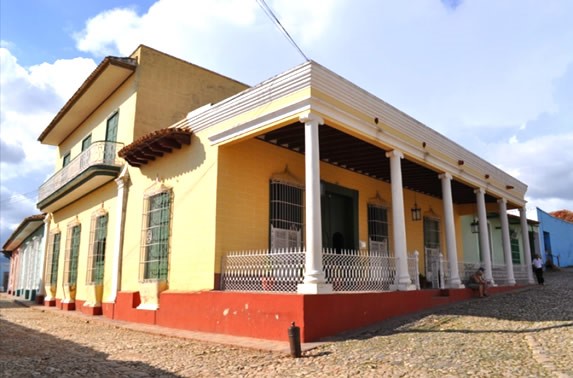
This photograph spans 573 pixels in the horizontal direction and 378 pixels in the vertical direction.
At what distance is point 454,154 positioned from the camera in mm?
11359

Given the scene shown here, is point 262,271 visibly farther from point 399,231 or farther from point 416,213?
point 416,213

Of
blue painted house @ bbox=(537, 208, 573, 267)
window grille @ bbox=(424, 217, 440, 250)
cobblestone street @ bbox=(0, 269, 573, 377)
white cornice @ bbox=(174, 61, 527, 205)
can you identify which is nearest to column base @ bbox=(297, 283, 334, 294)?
cobblestone street @ bbox=(0, 269, 573, 377)

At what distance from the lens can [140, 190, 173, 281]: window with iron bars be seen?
31.1 feet

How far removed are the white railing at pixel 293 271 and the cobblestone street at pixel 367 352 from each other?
81 centimetres

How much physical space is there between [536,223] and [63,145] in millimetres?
20289

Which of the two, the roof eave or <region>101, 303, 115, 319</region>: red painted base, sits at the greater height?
the roof eave

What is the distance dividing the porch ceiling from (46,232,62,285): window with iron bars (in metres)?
10.4

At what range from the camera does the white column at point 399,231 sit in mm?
8375

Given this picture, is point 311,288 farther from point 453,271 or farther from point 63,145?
point 63,145

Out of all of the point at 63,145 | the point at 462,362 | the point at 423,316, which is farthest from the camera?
the point at 63,145

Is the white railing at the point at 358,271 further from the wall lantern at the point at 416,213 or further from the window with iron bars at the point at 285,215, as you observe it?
the wall lantern at the point at 416,213

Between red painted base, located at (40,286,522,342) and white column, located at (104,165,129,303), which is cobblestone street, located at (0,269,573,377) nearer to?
red painted base, located at (40,286,522,342)

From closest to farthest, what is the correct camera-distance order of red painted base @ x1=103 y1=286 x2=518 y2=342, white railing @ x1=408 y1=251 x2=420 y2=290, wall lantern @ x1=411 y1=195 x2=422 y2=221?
1. red painted base @ x1=103 y1=286 x2=518 y2=342
2. white railing @ x1=408 y1=251 x2=420 y2=290
3. wall lantern @ x1=411 y1=195 x2=422 y2=221

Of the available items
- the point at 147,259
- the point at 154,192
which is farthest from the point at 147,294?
the point at 154,192
